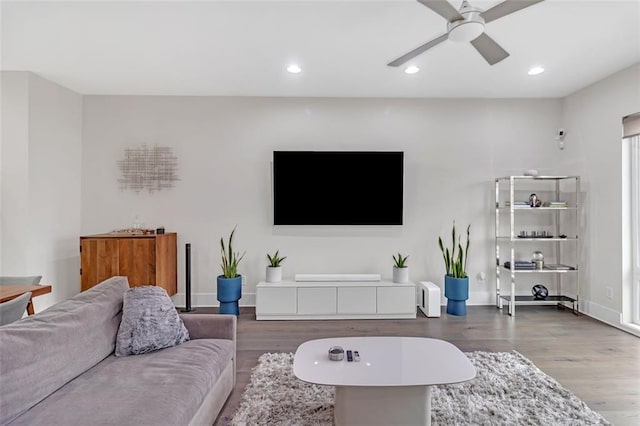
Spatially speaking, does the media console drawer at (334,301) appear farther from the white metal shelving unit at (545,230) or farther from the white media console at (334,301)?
the white metal shelving unit at (545,230)

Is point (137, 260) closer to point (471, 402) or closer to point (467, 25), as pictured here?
point (471, 402)

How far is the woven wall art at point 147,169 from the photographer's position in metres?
4.20

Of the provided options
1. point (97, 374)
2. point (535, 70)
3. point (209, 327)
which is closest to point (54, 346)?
point (97, 374)

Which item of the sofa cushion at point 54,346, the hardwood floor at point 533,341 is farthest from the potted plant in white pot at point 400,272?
the sofa cushion at point 54,346

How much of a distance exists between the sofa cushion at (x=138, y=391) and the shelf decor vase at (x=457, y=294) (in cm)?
297

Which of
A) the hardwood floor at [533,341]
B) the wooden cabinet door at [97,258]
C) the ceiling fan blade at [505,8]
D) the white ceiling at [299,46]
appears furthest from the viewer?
the wooden cabinet door at [97,258]

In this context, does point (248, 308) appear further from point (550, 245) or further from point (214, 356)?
point (550, 245)

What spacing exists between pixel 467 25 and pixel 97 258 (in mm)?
4120

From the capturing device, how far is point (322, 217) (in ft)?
13.7

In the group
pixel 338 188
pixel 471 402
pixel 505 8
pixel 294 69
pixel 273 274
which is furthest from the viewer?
pixel 338 188

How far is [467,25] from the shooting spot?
195 centimetres

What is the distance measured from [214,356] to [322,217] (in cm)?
248

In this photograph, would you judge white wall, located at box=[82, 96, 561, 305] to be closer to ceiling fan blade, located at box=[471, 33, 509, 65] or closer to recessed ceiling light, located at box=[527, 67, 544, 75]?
recessed ceiling light, located at box=[527, 67, 544, 75]

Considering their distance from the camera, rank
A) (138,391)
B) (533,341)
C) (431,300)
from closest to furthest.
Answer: (138,391), (533,341), (431,300)
